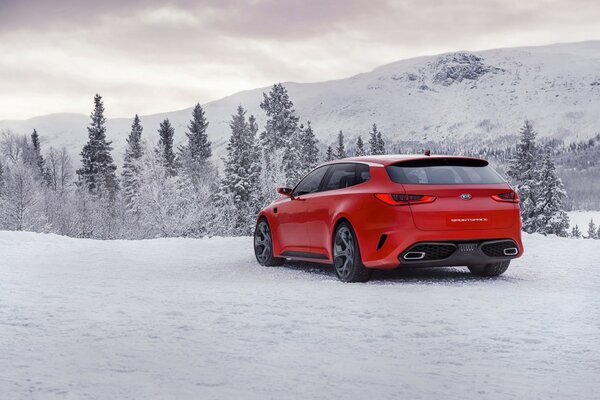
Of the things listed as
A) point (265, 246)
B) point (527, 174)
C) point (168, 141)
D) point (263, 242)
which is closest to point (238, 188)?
point (527, 174)

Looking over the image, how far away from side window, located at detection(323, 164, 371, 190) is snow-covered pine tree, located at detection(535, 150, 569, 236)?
4995 centimetres

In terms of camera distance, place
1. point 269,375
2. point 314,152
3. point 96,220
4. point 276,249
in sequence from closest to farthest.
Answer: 1. point 269,375
2. point 276,249
3. point 96,220
4. point 314,152

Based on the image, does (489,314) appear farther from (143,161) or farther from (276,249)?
(143,161)

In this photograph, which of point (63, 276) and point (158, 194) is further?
point (158, 194)

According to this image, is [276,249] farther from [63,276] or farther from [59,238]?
[59,238]

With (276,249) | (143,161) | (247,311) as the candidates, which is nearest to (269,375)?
(247,311)

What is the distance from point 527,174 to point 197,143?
160ft

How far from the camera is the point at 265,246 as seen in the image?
12000 millimetres

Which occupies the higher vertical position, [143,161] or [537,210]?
[143,161]

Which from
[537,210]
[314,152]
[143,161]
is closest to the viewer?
[537,210]

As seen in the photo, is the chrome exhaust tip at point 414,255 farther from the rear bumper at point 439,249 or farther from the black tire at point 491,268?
the black tire at point 491,268

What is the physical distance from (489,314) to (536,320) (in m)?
0.47

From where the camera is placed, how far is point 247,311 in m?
7.01

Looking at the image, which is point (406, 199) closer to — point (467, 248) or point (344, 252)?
point (467, 248)
